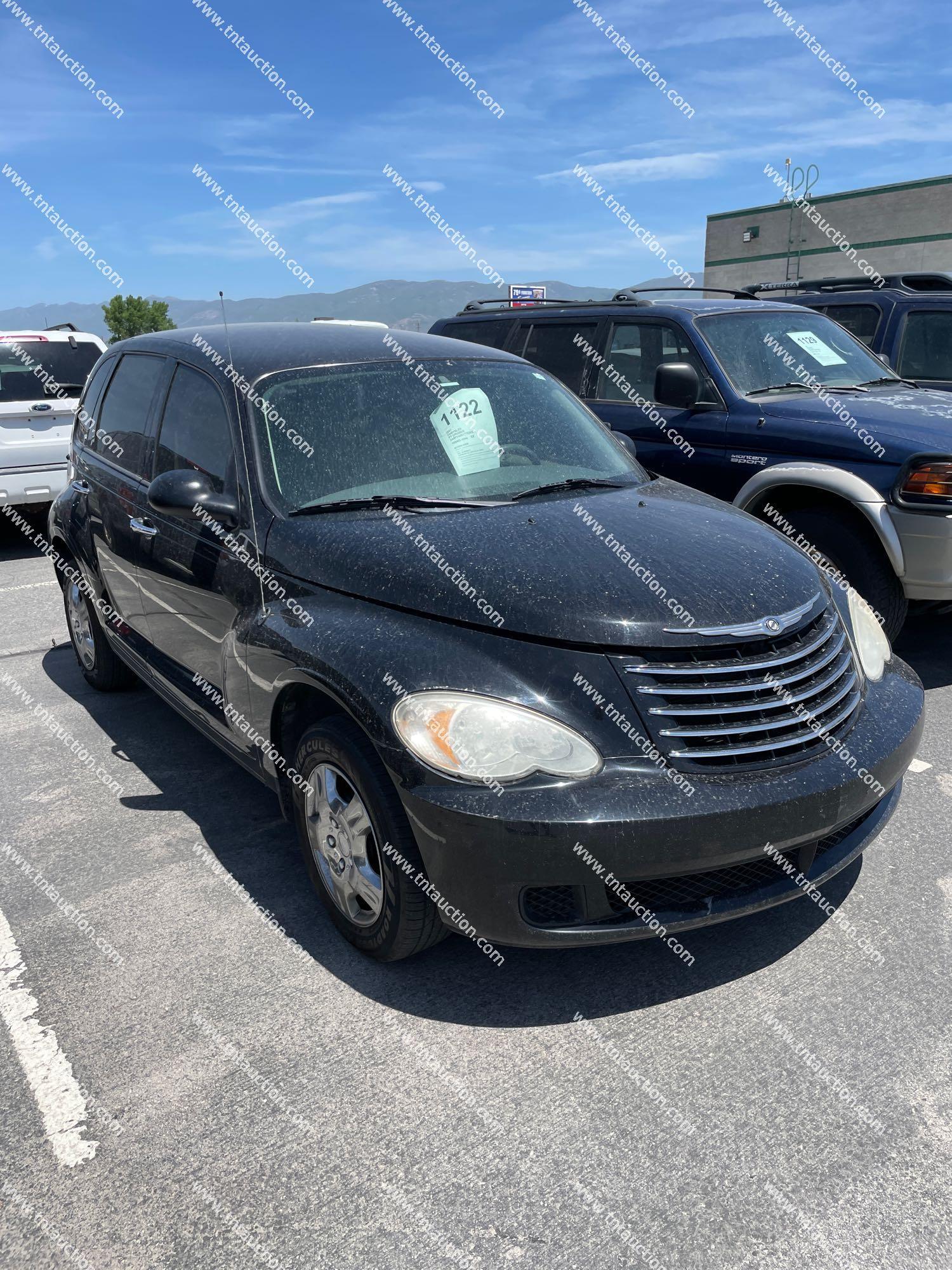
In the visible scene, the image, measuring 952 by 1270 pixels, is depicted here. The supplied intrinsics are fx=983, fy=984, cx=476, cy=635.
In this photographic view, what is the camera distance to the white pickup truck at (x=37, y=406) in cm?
907

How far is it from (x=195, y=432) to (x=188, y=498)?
0.65 metres

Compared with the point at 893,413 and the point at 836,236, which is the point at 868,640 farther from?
the point at 836,236

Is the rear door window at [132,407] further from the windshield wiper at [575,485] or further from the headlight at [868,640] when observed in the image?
the headlight at [868,640]

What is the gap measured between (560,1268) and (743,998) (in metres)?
1.01

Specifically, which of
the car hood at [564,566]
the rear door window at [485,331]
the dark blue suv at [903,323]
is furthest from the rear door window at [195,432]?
the dark blue suv at [903,323]

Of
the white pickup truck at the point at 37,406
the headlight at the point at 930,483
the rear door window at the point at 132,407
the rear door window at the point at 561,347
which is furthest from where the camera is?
the white pickup truck at the point at 37,406

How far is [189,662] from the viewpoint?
3912 millimetres

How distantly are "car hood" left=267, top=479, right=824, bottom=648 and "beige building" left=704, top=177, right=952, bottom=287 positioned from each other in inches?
1025

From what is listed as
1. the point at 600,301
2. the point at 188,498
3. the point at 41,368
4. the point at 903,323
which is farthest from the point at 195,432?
the point at 41,368

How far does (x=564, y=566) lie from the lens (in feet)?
9.35

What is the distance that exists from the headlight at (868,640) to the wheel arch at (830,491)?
1737mm

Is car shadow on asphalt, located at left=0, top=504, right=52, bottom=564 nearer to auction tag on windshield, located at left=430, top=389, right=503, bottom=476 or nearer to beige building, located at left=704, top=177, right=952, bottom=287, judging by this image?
auction tag on windshield, located at left=430, top=389, right=503, bottom=476

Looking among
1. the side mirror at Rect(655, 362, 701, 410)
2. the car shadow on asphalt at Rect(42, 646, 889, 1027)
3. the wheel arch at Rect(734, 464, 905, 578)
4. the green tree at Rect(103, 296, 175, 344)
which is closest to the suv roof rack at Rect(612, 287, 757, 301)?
the side mirror at Rect(655, 362, 701, 410)

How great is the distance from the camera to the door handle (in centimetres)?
400
